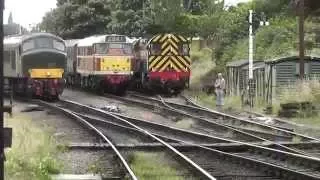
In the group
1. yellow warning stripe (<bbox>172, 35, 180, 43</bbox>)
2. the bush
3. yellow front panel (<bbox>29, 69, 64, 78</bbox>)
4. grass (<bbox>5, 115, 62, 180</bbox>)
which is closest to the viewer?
grass (<bbox>5, 115, 62, 180</bbox>)

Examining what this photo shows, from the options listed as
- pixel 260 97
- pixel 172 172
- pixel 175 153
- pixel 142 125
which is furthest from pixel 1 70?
pixel 260 97

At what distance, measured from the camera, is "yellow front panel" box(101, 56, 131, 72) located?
33.9 m

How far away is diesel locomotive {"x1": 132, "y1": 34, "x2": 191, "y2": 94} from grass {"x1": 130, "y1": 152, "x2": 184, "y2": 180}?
763 inches

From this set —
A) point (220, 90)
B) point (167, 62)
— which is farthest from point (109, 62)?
point (220, 90)

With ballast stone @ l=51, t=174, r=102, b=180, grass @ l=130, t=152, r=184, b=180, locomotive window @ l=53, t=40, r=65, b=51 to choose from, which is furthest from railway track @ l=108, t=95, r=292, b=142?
locomotive window @ l=53, t=40, r=65, b=51

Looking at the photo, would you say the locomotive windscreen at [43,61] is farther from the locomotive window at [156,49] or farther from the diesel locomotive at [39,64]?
the locomotive window at [156,49]

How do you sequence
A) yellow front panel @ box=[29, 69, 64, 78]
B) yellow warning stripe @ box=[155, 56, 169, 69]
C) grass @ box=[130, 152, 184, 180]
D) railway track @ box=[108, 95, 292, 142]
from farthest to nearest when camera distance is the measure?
yellow warning stripe @ box=[155, 56, 169, 69]
yellow front panel @ box=[29, 69, 64, 78]
railway track @ box=[108, 95, 292, 142]
grass @ box=[130, 152, 184, 180]

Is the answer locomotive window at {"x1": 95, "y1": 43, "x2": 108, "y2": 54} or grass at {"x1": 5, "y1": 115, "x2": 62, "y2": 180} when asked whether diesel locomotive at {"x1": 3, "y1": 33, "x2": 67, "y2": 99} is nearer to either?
locomotive window at {"x1": 95, "y1": 43, "x2": 108, "y2": 54}

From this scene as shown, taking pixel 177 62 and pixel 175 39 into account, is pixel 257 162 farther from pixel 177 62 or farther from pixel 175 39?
pixel 175 39

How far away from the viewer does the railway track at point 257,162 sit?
11516 millimetres

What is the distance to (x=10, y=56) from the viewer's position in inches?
1256

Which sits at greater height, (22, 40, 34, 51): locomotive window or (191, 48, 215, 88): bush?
(22, 40, 34, 51): locomotive window

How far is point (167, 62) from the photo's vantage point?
34.0 m

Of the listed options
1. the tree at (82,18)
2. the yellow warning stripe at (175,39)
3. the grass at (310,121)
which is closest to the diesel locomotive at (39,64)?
the yellow warning stripe at (175,39)
